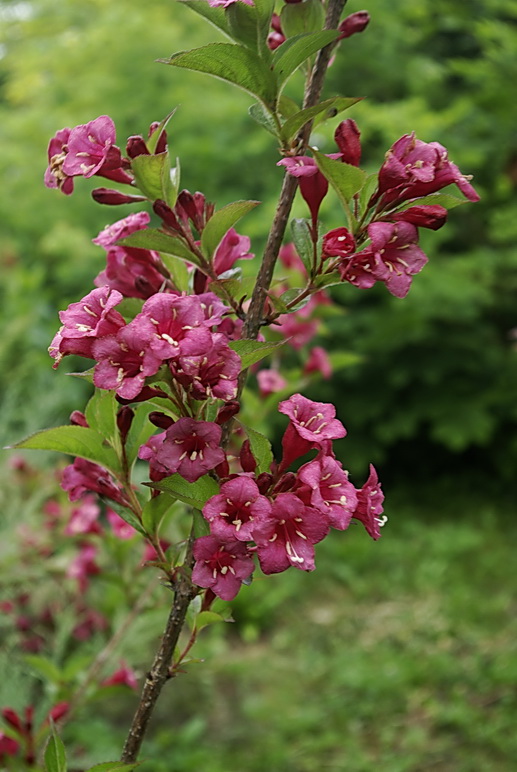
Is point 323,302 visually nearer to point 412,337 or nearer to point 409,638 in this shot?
point 409,638

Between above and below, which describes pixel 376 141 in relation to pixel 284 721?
above

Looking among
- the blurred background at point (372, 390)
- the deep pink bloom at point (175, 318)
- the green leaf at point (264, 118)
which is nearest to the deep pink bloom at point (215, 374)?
the deep pink bloom at point (175, 318)

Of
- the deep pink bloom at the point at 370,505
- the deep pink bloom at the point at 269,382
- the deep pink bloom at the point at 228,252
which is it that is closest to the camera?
the deep pink bloom at the point at 370,505

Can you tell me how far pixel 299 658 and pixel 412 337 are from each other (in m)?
1.89

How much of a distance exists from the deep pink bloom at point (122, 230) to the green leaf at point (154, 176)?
54mm

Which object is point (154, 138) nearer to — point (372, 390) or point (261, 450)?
point (261, 450)

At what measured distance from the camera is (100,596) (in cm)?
249

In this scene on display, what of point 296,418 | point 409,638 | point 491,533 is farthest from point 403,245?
point 491,533

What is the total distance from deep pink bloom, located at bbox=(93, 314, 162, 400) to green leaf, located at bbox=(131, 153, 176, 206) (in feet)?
0.47

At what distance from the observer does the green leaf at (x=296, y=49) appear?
2.22 ft

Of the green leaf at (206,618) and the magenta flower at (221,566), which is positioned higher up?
the magenta flower at (221,566)

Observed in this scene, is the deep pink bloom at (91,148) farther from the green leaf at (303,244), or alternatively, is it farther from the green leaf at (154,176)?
the green leaf at (303,244)

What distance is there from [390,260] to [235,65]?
0.23 meters

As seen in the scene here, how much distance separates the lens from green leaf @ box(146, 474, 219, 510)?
72cm
